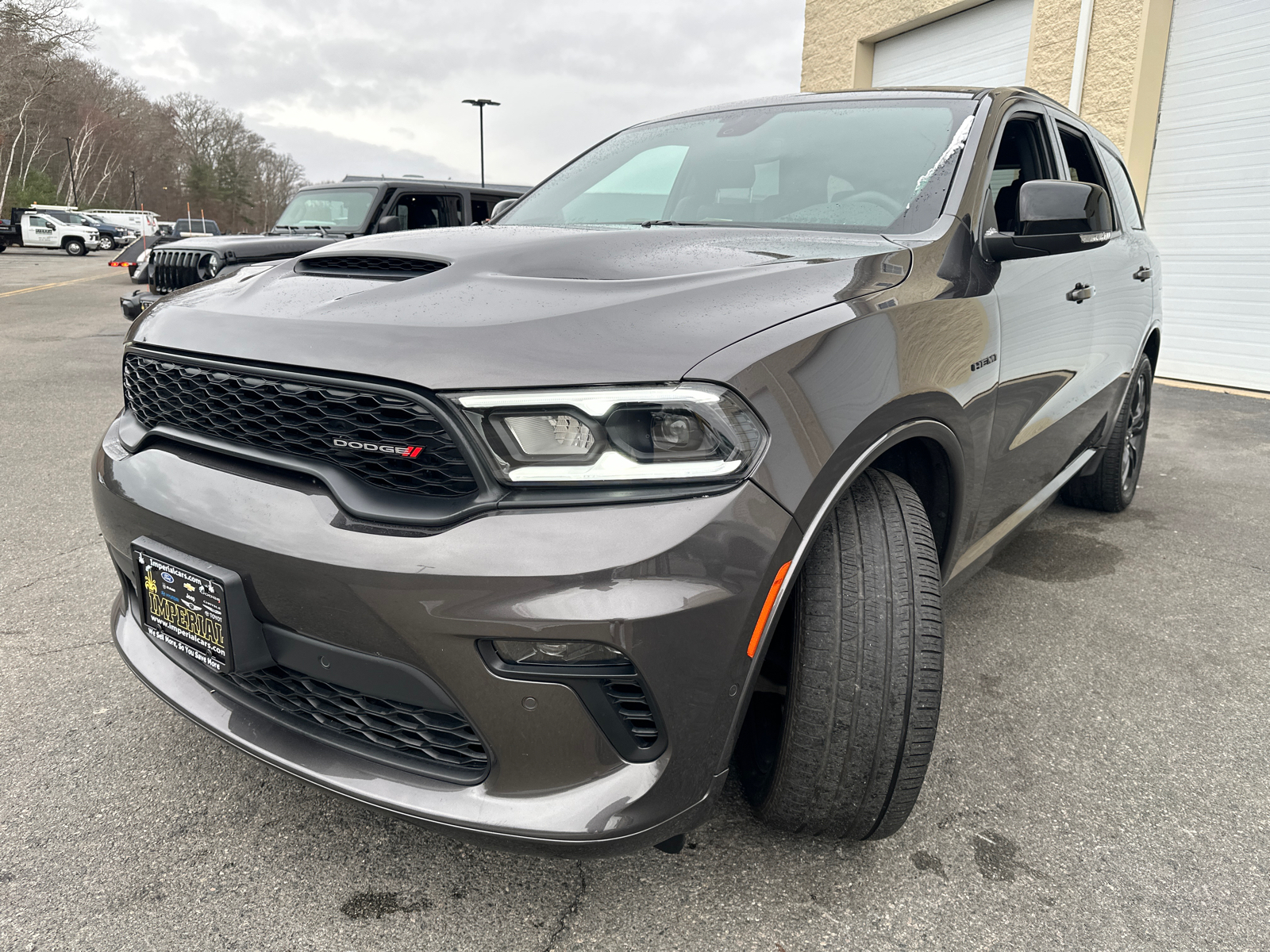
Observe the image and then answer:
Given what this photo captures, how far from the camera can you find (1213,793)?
6.53ft

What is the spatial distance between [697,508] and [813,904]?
0.87 meters

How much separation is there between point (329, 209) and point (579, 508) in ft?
→ 27.5

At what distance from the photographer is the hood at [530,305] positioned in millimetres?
1322

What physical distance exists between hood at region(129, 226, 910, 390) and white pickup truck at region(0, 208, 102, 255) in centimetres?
4239

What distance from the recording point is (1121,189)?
369 cm

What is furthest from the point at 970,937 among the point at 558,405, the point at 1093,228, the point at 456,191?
the point at 456,191

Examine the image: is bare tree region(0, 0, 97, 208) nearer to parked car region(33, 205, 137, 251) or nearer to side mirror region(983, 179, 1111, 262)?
parked car region(33, 205, 137, 251)

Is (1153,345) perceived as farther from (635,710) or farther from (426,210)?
(426,210)

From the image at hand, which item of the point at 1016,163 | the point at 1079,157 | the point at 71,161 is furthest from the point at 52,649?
the point at 71,161

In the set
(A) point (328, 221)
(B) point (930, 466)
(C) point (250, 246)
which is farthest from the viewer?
(A) point (328, 221)

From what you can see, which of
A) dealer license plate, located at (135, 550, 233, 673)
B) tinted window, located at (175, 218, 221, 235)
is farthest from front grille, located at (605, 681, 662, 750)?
tinted window, located at (175, 218, 221, 235)

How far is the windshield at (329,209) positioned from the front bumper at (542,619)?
25.2 ft

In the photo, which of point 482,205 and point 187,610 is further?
point 482,205

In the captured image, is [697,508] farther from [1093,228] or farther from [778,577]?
[1093,228]
